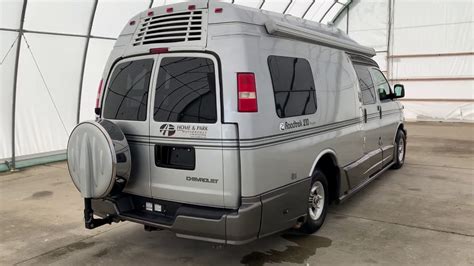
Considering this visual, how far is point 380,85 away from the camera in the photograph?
6.76 m

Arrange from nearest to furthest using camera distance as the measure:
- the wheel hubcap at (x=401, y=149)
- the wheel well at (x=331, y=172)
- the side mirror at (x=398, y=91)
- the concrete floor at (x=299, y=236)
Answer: the concrete floor at (x=299, y=236), the wheel well at (x=331, y=172), the side mirror at (x=398, y=91), the wheel hubcap at (x=401, y=149)

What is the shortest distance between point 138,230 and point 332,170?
2460 mm

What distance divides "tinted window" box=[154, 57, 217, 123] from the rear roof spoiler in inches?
28.5

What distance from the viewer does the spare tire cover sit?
3.52 metres

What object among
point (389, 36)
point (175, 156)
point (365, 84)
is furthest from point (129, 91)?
point (389, 36)

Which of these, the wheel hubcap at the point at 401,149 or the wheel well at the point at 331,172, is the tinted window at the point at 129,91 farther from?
the wheel hubcap at the point at 401,149

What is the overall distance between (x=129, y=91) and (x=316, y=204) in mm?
2434

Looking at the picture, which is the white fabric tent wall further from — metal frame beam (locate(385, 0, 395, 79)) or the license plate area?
the license plate area

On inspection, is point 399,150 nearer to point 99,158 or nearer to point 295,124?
point 295,124

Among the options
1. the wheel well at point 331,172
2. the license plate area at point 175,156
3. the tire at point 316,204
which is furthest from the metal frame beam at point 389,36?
the license plate area at point 175,156

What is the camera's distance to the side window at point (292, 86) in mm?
3738

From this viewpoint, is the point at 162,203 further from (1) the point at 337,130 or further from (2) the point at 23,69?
(2) the point at 23,69

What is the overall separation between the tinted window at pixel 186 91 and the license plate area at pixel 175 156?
246mm

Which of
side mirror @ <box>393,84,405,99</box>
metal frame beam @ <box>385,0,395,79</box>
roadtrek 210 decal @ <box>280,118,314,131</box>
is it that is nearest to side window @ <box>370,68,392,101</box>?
side mirror @ <box>393,84,405,99</box>
